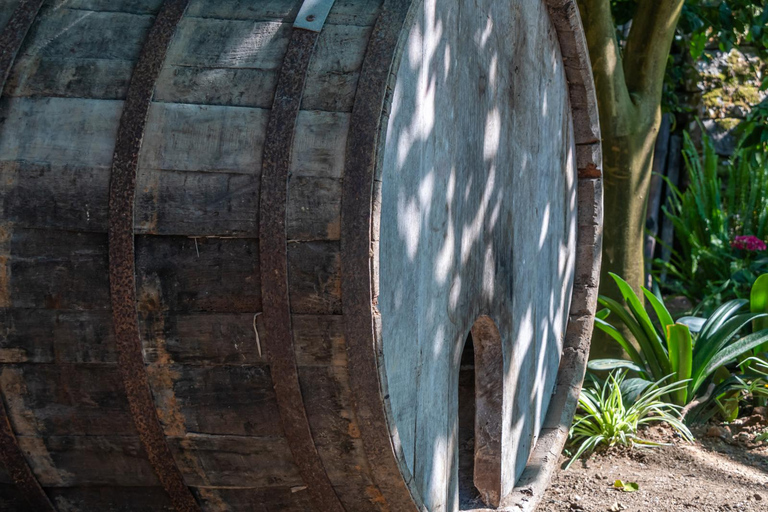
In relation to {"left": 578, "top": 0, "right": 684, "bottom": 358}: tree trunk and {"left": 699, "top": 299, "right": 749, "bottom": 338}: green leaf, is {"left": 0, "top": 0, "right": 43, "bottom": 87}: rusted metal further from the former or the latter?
{"left": 699, "top": 299, "right": 749, "bottom": 338}: green leaf

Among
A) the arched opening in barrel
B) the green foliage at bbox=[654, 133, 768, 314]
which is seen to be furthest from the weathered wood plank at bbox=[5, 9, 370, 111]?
the green foliage at bbox=[654, 133, 768, 314]

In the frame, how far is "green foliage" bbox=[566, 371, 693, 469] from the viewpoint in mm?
3617

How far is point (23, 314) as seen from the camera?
147 centimetres

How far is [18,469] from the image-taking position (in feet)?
5.27

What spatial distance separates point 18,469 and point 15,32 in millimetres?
827

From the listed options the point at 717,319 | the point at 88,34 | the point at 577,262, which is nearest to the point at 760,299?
the point at 717,319

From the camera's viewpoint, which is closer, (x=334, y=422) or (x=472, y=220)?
Result: (x=334, y=422)

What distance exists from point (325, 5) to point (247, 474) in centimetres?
91

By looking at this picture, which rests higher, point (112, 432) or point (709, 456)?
point (112, 432)

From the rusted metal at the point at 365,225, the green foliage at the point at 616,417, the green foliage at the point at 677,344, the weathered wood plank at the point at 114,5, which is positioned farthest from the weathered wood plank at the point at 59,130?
the green foliage at the point at 677,344

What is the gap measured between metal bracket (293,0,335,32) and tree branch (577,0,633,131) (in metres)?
2.74

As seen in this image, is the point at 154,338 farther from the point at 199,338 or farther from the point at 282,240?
the point at 282,240

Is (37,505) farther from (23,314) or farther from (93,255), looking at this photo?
(93,255)

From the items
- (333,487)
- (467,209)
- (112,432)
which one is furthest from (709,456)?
(112,432)
